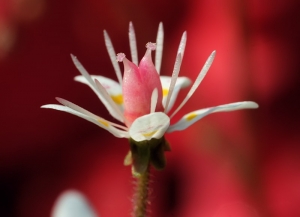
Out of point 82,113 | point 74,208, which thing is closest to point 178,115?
point 74,208

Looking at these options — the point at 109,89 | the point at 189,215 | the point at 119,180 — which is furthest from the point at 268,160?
the point at 109,89

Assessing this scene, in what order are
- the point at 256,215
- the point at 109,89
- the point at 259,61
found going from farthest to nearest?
the point at 259,61
the point at 256,215
the point at 109,89

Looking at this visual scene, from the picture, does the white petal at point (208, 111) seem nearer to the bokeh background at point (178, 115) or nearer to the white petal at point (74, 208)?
the white petal at point (74, 208)

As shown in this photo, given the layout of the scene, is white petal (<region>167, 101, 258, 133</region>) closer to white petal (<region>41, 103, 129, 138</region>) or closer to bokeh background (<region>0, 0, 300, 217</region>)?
white petal (<region>41, 103, 129, 138</region>)

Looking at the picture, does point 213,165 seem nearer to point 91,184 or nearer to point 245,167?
point 245,167

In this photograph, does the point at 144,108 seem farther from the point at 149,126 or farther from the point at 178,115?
the point at 178,115
